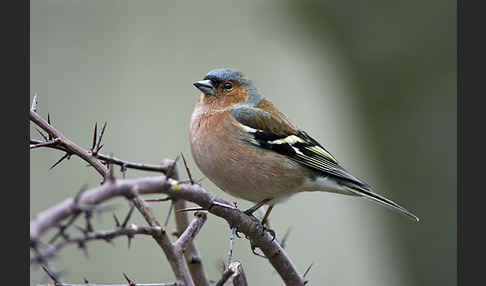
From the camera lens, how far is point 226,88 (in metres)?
3.67

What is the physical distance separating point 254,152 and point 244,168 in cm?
16

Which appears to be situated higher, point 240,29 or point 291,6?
point 291,6

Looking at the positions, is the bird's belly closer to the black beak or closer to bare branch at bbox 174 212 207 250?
the black beak

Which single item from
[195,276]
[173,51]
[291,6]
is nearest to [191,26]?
[173,51]

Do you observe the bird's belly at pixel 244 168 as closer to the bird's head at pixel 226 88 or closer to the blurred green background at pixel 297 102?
the bird's head at pixel 226 88

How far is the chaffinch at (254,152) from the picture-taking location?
2.98 meters

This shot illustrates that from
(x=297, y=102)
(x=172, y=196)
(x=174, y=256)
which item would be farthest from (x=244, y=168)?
(x=297, y=102)

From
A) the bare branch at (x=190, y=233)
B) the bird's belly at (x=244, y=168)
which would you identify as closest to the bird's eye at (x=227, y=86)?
the bird's belly at (x=244, y=168)

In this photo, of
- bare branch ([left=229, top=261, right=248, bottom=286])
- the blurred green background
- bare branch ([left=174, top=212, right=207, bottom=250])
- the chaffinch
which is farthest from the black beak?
bare branch ([left=229, top=261, right=248, bottom=286])

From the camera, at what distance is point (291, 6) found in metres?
6.21

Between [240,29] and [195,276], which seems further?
[240,29]

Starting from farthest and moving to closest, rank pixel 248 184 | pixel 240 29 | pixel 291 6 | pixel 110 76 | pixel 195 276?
pixel 291 6, pixel 240 29, pixel 110 76, pixel 248 184, pixel 195 276

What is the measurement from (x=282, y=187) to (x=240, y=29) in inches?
116

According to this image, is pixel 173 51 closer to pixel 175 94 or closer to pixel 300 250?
pixel 175 94
